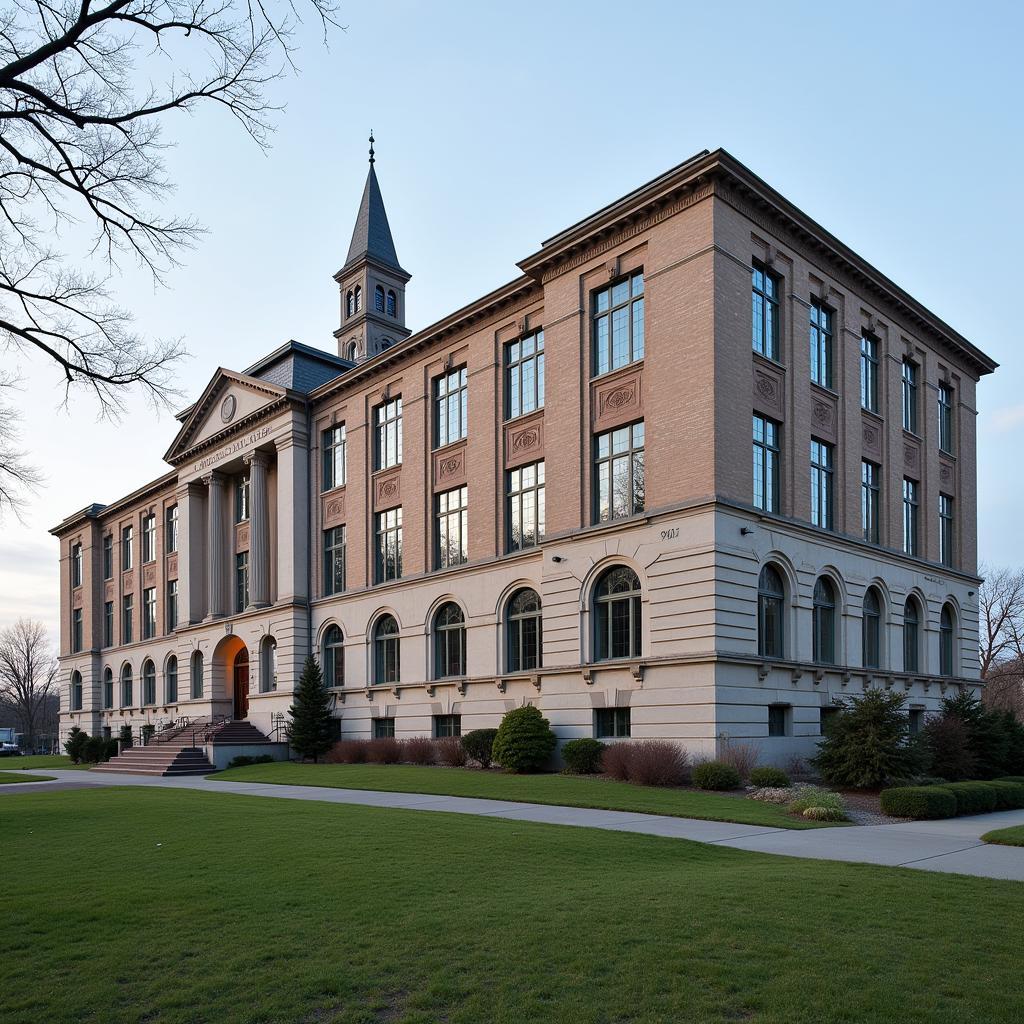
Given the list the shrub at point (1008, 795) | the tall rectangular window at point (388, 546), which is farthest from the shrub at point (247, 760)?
the shrub at point (1008, 795)

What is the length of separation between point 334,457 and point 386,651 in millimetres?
9293

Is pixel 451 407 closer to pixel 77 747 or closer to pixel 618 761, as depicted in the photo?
pixel 618 761

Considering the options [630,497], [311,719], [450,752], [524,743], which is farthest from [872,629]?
[311,719]

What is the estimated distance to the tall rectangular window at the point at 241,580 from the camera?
4706 cm

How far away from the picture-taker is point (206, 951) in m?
7.78

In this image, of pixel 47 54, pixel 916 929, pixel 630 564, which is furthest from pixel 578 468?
pixel 916 929

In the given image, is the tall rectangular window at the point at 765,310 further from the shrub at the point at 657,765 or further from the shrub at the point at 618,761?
the shrub at the point at 618,761

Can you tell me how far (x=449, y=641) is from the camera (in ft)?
115

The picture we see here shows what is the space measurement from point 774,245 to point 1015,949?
23.8 metres

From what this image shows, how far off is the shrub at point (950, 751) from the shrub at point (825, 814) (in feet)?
28.2

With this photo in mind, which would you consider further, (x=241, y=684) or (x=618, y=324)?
(x=241, y=684)

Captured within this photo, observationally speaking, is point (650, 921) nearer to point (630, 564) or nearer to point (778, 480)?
point (630, 564)

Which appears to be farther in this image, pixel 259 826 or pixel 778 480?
pixel 778 480

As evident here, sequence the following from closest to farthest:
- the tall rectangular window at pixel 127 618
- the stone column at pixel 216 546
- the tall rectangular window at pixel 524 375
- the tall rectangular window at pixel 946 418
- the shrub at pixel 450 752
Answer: the shrub at pixel 450 752 < the tall rectangular window at pixel 524 375 < the tall rectangular window at pixel 946 418 < the stone column at pixel 216 546 < the tall rectangular window at pixel 127 618
